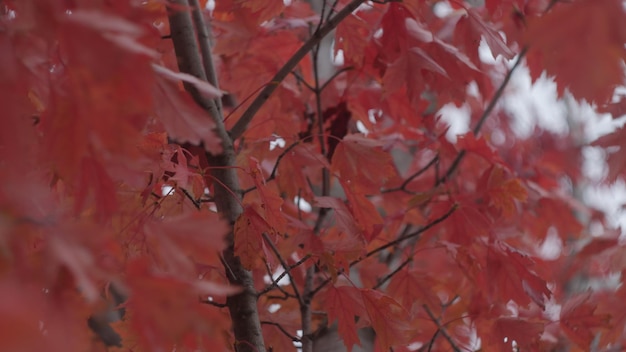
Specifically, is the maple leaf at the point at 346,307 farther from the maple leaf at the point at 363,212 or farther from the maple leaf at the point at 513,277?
the maple leaf at the point at 513,277

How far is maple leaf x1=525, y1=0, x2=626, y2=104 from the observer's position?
538 millimetres

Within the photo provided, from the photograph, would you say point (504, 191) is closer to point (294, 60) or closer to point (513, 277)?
point (513, 277)

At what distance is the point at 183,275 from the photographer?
59 cm

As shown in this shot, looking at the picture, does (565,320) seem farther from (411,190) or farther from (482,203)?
(411,190)

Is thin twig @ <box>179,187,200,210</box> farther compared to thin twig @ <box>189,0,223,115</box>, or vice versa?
thin twig @ <box>189,0,223,115</box>

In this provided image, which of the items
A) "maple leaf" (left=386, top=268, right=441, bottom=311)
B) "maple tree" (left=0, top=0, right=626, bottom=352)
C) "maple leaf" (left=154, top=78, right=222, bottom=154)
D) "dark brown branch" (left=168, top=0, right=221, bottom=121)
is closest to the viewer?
"maple tree" (left=0, top=0, right=626, bottom=352)

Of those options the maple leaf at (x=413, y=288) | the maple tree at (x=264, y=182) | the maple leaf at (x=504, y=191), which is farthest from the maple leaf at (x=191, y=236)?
the maple leaf at (x=504, y=191)

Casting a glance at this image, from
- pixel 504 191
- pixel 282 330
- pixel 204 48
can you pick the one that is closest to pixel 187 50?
pixel 204 48

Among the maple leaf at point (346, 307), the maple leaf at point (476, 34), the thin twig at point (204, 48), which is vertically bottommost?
the maple leaf at point (346, 307)

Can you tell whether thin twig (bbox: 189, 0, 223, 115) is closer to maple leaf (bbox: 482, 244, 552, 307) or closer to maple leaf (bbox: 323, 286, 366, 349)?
maple leaf (bbox: 323, 286, 366, 349)

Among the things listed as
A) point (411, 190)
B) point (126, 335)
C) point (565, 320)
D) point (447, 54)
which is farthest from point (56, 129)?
point (411, 190)

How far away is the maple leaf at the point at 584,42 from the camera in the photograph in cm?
54

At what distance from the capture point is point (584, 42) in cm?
55

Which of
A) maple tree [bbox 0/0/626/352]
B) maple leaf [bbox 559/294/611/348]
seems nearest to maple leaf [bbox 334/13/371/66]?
maple tree [bbox 0/0/626/352]
